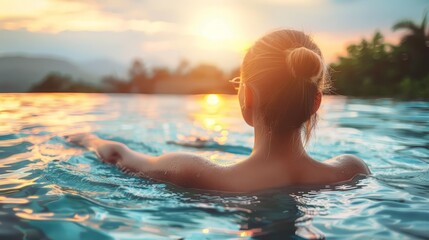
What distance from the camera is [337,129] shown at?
24.2 ft

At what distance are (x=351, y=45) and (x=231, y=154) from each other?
36.3 meters

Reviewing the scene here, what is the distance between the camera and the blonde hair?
7.99 feet

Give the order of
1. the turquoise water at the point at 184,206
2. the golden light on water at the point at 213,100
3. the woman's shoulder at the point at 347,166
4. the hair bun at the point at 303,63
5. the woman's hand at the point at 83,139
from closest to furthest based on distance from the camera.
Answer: the turquoise water at the point at 184,206
the hair bun at the point at 303,63
the woman's shoulder at the point at 347,166
the woman's hand at the point at 83,139
the golden light on water at the point at 213,100

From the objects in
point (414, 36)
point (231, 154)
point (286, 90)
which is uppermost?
point (414, 36)

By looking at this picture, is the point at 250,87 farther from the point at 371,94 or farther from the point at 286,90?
the point at 371,94

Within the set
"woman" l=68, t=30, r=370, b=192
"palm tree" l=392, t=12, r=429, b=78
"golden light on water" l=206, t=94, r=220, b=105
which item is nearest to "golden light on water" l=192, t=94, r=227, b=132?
"woman" l=68, t=30, r=370, b=192

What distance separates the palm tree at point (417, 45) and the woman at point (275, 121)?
29419 mm

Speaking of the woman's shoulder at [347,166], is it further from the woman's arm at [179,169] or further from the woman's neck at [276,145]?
the woman's arm at [179,169]

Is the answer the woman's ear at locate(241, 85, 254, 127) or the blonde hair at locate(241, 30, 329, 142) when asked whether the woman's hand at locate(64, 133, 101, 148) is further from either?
the blonde hair at locate(241, 30, 329, 142)

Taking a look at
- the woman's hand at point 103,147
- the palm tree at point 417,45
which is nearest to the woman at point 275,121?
the woman's hand at point 103,147

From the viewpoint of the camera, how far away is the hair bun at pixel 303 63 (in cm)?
239

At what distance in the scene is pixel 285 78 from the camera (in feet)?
8.17

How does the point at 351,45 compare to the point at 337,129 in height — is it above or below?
above

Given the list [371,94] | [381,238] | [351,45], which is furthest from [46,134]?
[351,45]
